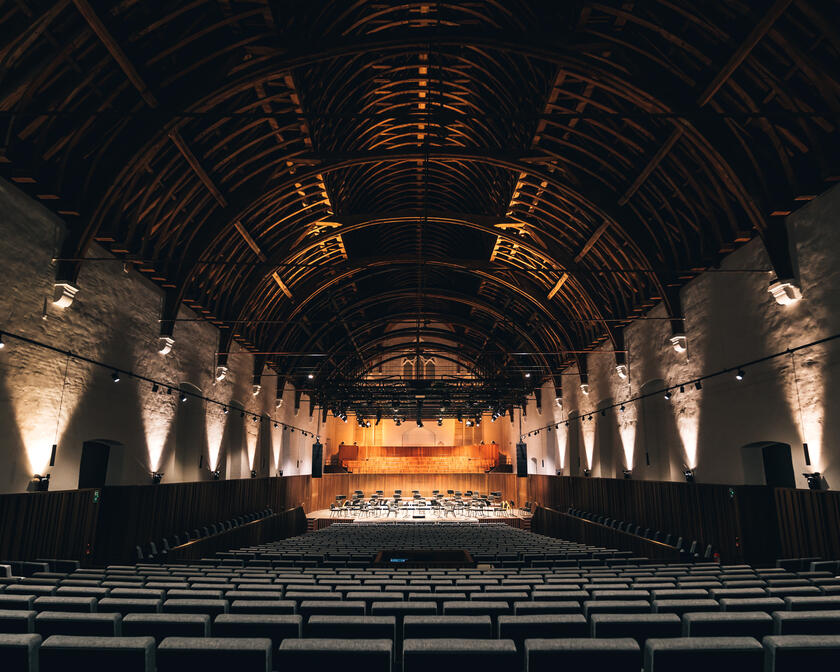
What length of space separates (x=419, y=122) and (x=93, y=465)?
46.5ft

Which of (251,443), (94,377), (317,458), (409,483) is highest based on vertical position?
(94,377)

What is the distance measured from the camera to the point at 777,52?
8.77 meters

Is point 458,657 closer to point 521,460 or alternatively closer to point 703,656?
point 703,656

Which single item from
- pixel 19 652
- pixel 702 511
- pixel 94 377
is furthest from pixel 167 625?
pixel 702 511

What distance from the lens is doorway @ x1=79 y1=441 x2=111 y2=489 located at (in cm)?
1460

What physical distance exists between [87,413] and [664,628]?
12.4m

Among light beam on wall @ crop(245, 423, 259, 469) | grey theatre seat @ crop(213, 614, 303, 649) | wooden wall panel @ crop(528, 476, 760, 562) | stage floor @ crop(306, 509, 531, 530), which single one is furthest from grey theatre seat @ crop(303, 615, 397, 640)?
stage floor @ crop(306, 509, 531, 530)

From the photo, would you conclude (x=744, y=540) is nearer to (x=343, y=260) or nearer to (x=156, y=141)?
(x=156, y=141)

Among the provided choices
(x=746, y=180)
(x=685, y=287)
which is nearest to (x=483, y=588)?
(x=746, y=180)

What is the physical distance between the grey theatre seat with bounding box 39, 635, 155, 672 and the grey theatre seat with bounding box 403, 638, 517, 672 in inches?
52.0

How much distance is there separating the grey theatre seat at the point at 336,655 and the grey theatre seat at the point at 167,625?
3.38 feet

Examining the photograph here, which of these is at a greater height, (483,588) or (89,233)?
(89,233)

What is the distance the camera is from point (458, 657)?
2.41 m

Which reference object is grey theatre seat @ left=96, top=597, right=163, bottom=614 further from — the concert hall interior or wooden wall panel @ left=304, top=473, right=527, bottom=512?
wooden wall panel @ left=304, top=473, right=527, bottom=512
